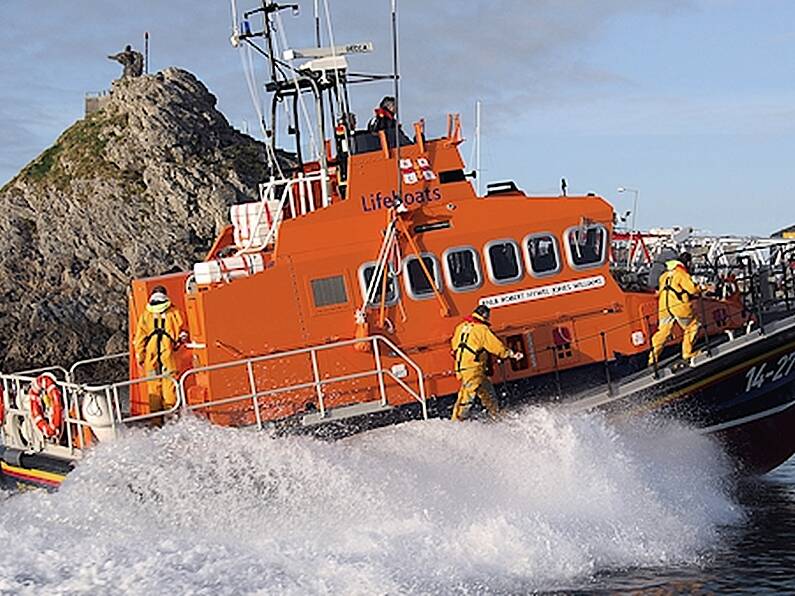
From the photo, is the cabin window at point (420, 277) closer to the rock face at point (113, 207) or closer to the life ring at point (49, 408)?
the life ring at point (49, 408)

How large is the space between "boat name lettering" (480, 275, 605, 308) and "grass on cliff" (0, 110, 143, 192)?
89.5 feet

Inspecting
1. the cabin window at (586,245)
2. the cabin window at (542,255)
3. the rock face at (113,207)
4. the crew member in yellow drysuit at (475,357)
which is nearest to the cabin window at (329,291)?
the crew member in yellow drysuit at (475,357)

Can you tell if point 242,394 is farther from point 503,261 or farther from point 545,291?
point 545,291

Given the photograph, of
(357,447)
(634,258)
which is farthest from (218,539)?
(634,258)

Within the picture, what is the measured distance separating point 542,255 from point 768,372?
2.24 metres

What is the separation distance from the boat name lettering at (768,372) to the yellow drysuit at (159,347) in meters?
5.02

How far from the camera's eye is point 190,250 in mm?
33562

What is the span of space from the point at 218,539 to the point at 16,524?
4.96 feet

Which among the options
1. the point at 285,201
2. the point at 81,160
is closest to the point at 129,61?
the point at 81,160

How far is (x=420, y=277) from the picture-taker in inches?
395

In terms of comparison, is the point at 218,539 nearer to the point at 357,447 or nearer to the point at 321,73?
the point at 357,447

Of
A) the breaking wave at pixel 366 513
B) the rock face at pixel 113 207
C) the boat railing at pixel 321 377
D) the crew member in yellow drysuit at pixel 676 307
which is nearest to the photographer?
the breaking wave at pixel 366 513

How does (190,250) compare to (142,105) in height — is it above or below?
below

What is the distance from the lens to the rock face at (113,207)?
104ft
